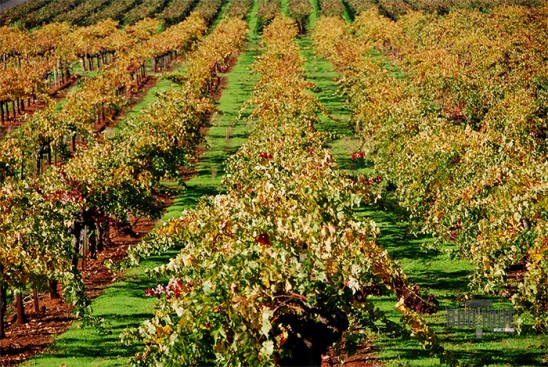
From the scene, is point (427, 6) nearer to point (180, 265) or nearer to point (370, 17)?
point (370, 17)

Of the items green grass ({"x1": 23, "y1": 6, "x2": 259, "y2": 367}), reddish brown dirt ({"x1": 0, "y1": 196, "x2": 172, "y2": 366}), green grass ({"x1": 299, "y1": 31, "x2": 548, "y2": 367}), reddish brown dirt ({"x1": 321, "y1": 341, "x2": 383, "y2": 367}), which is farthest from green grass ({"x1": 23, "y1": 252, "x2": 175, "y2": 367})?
green grass ({"x1": 299, "y1": 31, "x2": 548, "y2": 367})

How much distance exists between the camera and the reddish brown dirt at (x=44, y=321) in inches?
997

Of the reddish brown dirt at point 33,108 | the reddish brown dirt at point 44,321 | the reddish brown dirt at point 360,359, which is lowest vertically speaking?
the reddish brown dirt at point 33,108

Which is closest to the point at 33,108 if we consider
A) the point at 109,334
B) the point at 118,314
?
the point at 118,314

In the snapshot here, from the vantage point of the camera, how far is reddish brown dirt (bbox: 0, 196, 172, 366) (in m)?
25.3

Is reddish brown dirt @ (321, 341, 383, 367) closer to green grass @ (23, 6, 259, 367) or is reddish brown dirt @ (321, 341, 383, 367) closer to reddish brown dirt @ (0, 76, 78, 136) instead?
green grass @ (23, 6, 259, 367)

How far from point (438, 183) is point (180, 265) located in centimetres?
1612

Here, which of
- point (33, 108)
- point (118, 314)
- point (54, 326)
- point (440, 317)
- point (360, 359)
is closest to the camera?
point (360, 359)

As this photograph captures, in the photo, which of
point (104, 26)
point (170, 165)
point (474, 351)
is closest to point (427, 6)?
point (104, 26)

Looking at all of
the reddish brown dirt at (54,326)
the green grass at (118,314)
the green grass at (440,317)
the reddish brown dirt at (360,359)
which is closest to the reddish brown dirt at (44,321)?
the reddish brown dirt at (54,326)

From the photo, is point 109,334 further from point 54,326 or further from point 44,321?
point 44,321

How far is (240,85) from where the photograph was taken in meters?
88.1

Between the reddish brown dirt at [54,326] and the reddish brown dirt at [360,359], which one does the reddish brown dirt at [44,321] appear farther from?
the reddish brown dirt at [360,359]

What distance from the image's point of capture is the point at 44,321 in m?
28.1
